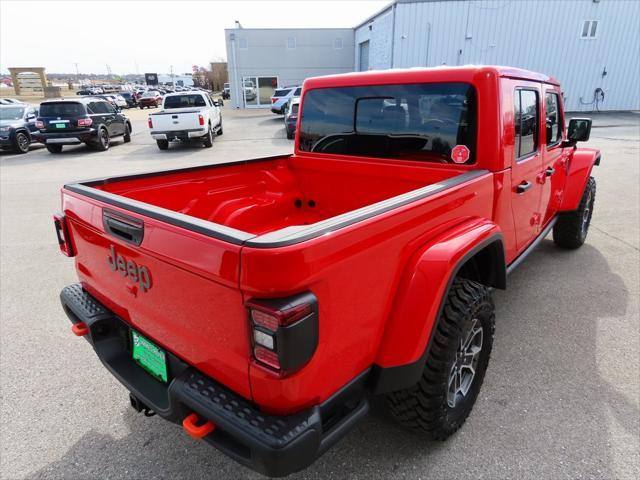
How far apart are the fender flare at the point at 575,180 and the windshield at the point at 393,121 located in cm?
223

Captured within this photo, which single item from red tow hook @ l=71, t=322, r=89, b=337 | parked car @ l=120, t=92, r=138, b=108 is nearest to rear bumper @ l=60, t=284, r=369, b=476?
red tow hook @ l=71, t=322, r=89, b=337

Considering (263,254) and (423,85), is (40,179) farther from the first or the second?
(263,254)

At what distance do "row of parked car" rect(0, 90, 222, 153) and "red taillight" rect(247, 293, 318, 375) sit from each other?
1323 cm

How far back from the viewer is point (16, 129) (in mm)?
13914

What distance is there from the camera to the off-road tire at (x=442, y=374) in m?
2.01

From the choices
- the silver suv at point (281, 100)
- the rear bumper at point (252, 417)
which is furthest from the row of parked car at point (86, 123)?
the rear bumper at point (252, 417)

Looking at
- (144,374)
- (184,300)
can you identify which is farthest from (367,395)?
(144,374)

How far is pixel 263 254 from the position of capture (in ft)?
4.16

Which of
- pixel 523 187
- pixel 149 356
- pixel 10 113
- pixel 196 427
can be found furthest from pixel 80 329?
pixel 10 113

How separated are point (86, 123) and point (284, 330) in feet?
48.7

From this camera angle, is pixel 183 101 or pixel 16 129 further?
pixel 183 101

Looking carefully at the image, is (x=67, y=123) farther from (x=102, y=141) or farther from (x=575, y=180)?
(x=575, y=180)

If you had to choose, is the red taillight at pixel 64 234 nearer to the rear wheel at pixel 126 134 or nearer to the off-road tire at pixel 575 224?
the off-road tire at pixel 575 224

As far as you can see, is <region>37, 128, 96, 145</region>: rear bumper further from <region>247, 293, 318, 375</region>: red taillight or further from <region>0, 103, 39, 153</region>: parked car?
<region>247, 293, 318, 375</region>: red taillight
